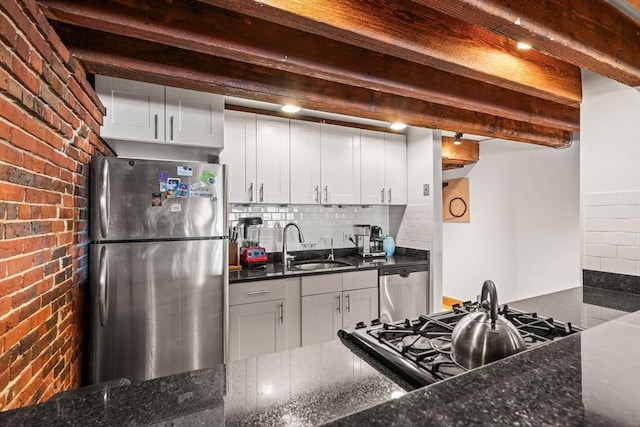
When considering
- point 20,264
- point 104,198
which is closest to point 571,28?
point 20,264

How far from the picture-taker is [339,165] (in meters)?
3.36

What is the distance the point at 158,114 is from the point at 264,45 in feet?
3.50

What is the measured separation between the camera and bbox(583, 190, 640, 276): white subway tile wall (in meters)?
1.97

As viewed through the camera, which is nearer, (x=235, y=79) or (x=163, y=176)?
(x=235, y=79)

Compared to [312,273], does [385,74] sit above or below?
above

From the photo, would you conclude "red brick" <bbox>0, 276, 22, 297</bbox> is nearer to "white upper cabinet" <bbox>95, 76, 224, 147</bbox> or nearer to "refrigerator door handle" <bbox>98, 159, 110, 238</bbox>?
"refrigerator door handle" <bbox>98, 159, 110, 238</bbox>

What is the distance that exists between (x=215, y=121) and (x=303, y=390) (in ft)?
6.58

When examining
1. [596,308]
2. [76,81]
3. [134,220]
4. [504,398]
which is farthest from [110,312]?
[596,308]

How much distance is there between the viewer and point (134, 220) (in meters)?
1.93

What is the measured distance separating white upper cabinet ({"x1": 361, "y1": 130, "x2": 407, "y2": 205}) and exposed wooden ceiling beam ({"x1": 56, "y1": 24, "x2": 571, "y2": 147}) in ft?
3.04

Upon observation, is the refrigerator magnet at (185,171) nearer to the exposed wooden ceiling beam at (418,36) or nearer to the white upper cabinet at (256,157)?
the white upper cabinet at (256,157)

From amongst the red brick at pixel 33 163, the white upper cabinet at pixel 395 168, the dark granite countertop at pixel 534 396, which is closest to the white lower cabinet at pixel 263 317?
the red brick at pixel 33 163

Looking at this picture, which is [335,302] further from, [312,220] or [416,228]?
[416,228]

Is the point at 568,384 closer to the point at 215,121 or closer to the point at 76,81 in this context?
the point at 76,81
